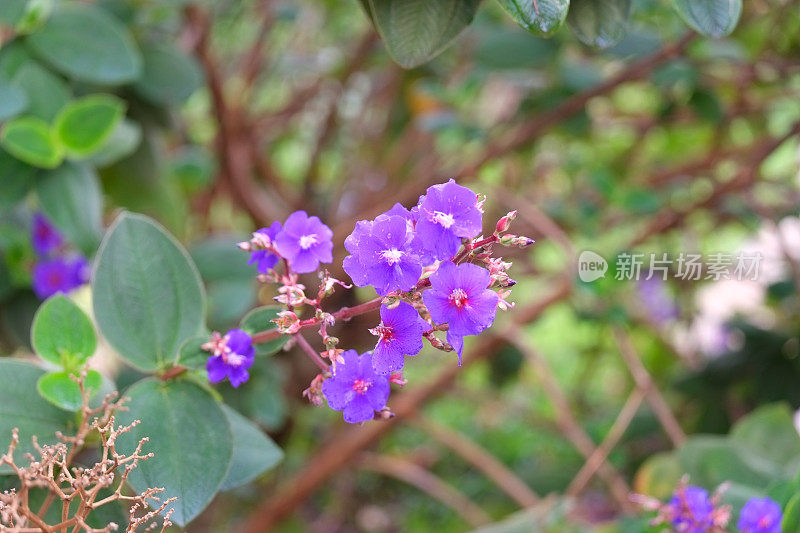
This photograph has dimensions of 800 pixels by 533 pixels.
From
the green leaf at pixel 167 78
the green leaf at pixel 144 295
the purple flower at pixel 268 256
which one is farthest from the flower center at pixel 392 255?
the green leaf at pixel 167 78

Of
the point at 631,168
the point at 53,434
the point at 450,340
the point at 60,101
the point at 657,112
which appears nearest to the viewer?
the point at 450,340

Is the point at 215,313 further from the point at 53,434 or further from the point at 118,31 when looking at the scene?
the point at 53,434

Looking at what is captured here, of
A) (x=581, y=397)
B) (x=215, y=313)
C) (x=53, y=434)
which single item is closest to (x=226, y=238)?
(x=215, y=313)

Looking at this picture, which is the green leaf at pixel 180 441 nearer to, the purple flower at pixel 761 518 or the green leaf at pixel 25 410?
the green leaf at pixel 25 410

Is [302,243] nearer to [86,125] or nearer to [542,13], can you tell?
[542,13]

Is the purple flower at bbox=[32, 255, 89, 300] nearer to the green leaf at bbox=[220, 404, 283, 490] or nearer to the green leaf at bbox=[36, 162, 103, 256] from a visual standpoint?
the green leaf at bbox=[36, 162, 103, 256]
